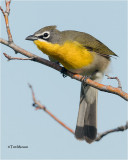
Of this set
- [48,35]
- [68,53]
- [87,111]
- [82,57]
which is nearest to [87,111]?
[87,111]

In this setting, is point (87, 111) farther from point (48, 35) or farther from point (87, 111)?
point (48, 35)

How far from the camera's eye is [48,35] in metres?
5.50

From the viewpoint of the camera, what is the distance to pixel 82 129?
6.23m

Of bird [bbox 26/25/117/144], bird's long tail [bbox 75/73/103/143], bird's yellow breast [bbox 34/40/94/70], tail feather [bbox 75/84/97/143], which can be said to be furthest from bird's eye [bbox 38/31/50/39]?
tail feather [bbox 75/84/97/143]

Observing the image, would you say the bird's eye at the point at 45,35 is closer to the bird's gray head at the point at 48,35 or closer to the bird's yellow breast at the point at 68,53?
the bird's gray head at the point at 48,35

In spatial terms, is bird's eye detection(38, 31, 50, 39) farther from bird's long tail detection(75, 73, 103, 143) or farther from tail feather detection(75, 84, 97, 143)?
tail feather detection(75, 84, 97, 143)

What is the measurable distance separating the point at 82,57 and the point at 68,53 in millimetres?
356

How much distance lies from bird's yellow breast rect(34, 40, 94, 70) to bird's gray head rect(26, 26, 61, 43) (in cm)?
10

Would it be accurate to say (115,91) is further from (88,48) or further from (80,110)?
(80,110)

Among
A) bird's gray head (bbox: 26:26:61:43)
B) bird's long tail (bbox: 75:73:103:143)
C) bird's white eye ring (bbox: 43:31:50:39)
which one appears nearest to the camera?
bird's gray head (bbox: 26:26:61:43)

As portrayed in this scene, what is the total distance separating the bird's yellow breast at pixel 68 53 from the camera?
530cm

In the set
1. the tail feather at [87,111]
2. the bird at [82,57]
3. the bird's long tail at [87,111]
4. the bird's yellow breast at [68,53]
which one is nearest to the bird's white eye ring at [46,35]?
the bird at [82,57]

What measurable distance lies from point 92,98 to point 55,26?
1.99m

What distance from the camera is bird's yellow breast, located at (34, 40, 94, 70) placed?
5.30 m
